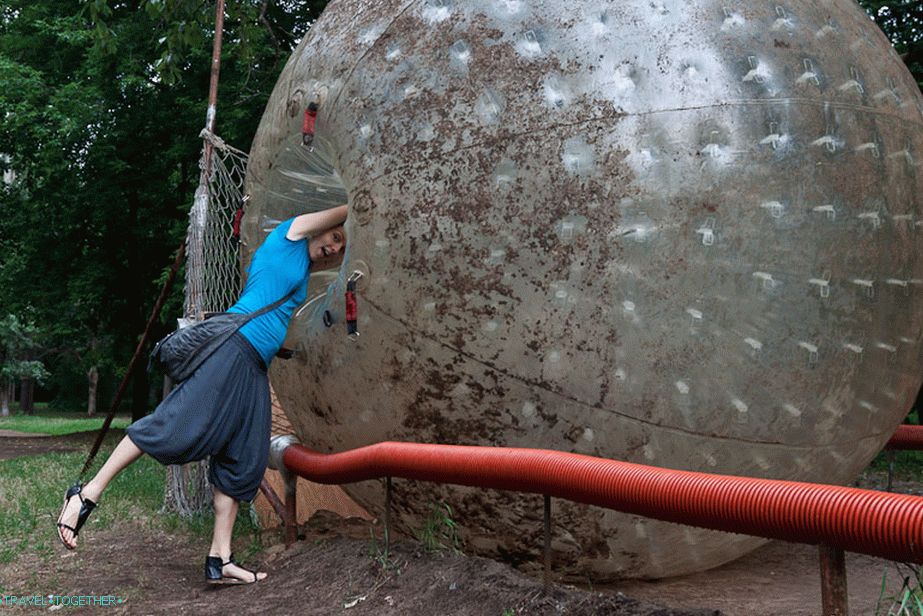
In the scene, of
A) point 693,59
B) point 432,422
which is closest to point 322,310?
point 432,422

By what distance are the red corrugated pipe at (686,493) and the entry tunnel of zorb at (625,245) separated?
233mm

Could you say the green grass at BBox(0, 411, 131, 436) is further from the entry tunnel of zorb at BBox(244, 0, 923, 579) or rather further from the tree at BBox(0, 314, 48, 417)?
the entry tunnel of zorb at BBox(244, 0, 923, 579)

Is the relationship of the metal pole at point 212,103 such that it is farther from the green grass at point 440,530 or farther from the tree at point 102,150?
the tree at point 102,150

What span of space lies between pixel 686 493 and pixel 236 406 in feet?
7.03

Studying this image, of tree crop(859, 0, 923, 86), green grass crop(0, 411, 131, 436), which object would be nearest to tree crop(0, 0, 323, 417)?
green grass crop(0, 411, 131, 436)

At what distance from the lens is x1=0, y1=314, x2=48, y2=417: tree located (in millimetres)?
33219

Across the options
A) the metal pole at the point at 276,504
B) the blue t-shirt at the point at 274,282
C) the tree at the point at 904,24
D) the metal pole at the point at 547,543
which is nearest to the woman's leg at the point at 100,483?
the blue t-shirt at the point at 274,282

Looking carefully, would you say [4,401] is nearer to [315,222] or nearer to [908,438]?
[315,222]

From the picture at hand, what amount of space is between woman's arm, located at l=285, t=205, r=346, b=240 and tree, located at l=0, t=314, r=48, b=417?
31.6 metres

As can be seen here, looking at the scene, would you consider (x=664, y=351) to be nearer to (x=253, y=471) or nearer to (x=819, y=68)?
(x=819, y=68)

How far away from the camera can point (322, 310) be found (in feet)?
12.7

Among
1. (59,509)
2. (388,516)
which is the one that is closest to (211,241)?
(59,509)

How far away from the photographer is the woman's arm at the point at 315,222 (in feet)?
12.8

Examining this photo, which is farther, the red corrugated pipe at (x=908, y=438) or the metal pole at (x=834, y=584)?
the red corrugated pipe at (x=908, y=438)
